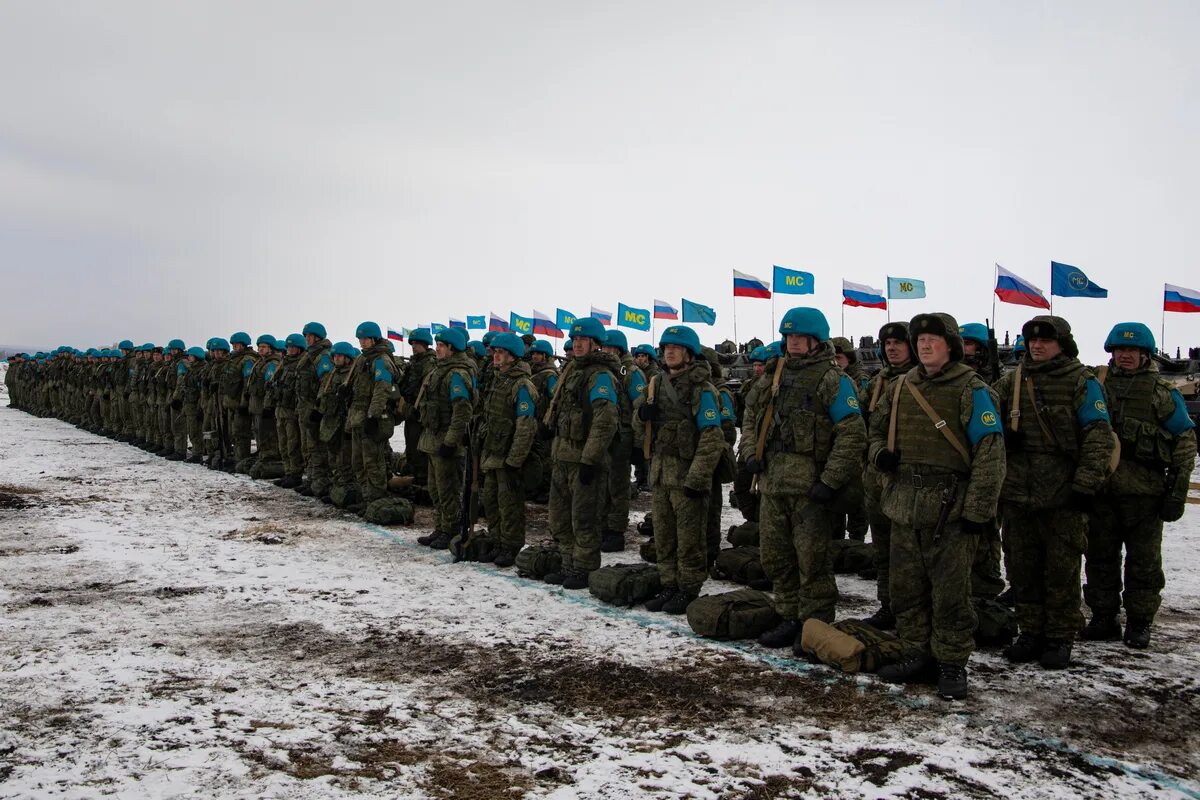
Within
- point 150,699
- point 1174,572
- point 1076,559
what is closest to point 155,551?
point 150,699

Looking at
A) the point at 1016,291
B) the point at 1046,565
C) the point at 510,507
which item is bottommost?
the point at 510,507

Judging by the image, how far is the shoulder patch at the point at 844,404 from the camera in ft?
18.3

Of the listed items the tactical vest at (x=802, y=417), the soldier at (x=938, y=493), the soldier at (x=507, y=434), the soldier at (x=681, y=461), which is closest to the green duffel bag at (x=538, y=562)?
the soldier at (x=507, y=434)

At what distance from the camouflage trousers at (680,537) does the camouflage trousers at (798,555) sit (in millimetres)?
677

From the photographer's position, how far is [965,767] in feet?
12.4

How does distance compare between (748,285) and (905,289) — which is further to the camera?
(748,285)

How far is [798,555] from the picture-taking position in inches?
224

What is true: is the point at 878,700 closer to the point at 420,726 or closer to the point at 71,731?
the point at 420,726

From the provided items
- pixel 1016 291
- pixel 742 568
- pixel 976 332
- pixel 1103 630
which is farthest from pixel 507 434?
pixel 1016 291

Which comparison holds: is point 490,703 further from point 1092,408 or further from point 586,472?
point 1092,408

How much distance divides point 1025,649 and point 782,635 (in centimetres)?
156

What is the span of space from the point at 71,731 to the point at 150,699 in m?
0.46

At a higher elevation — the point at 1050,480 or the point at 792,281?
the point at 792,281

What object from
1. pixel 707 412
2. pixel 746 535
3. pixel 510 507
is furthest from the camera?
pixel 746 535
